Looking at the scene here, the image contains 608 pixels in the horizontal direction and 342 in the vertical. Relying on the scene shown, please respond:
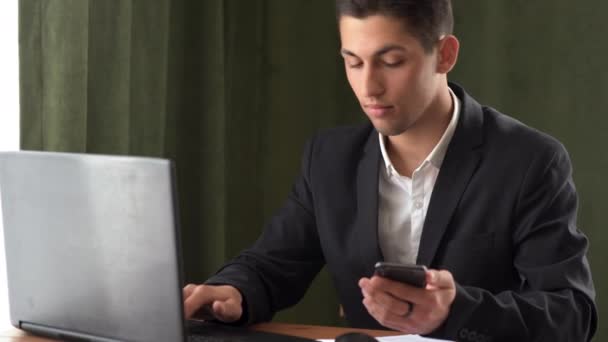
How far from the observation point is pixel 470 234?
209 centimetres

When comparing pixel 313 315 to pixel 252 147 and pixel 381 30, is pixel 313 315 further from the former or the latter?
pixel 381 30

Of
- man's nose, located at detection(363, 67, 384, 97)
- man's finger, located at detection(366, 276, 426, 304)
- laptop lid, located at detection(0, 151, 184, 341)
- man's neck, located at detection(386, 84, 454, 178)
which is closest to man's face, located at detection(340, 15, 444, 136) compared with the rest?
man's nose, located at detection(363, 67, 384, 97)

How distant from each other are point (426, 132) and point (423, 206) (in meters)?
0.16


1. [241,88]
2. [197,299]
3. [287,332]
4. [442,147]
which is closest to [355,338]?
[287,332]

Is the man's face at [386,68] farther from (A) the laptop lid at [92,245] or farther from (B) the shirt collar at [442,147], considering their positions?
(A) the laptop lid at [92,245]

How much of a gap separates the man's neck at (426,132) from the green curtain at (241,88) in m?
1.03

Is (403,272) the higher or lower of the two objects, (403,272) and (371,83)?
the lower

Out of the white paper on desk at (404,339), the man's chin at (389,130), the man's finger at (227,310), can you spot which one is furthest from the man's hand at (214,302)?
the man's chin at (389,130)

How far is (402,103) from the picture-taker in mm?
2043

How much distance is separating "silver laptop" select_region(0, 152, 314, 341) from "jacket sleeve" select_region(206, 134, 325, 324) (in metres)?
0.25

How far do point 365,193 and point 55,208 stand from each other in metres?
0.78

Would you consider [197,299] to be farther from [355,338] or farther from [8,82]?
[8,82]

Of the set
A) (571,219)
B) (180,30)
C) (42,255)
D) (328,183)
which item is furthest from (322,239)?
(180,30)

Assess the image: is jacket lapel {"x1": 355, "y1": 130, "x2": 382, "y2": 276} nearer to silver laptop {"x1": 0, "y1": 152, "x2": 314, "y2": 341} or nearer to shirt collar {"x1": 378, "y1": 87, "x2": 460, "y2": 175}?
shirt collar {"x1": 378, "y1": 87, "x2": 460, "y2": 175}
